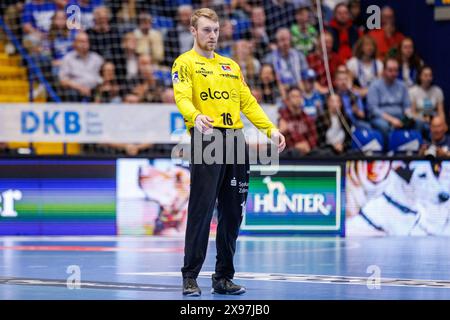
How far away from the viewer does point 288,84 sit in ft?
58.9

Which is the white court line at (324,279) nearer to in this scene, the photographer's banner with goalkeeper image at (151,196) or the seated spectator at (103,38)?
the photographer's banner with goalkeeper image at (151,196)

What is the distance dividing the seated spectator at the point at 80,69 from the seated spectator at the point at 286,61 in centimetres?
307

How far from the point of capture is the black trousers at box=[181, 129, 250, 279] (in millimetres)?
8867

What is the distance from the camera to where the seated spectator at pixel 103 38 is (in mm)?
17469

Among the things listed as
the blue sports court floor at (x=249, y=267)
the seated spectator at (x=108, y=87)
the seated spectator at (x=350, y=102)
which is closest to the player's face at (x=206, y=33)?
the blue sports court floor at (x=249, y=267)

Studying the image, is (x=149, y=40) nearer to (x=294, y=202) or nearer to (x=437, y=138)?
(x=294, y=202)

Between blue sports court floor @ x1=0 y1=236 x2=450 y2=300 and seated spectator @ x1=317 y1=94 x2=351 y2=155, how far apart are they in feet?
8.73

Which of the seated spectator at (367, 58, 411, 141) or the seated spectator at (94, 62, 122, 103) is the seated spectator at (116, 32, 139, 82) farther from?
the seated spectator at (367, 58, 411, 141)

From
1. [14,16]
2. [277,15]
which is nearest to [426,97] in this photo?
[277,15]

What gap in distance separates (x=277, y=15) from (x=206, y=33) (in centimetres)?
1018
